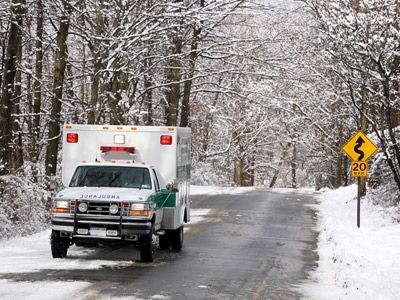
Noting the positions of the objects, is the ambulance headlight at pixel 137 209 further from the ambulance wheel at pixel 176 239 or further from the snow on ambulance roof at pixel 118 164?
the ambulance wheel at pixel 176 239

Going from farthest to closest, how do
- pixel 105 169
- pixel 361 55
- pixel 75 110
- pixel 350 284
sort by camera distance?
1. pixel 75 110
2. pixel 361 55
3. pixel 105 169
4. pixel 350 284

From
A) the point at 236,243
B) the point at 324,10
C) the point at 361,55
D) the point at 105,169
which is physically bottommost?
the point at 236,243

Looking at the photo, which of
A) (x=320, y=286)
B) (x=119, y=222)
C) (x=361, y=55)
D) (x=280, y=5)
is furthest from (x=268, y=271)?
(x=280, y=5)

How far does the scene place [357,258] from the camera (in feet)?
46.2

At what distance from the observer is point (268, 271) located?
13250 mm

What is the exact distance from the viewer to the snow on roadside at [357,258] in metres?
11.0

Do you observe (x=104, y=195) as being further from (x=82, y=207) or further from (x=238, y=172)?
(x=238, y=172)

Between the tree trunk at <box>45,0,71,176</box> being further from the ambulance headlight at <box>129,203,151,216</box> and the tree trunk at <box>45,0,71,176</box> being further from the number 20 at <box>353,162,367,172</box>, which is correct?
the ambulance headlight at <box>129,203,151,216</box>

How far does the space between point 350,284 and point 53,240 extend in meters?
5.50

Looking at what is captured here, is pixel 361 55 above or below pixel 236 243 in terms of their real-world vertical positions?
above

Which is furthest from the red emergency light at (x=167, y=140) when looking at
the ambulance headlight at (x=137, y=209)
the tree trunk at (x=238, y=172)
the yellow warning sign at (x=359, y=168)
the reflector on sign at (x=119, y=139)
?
the tree trunk at (x=238, y=172)

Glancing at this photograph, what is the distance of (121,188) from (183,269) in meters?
2.13

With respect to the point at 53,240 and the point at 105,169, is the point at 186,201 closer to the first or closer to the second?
the point at 105,169

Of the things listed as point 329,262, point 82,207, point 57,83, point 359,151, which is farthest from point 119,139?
point 57,83
